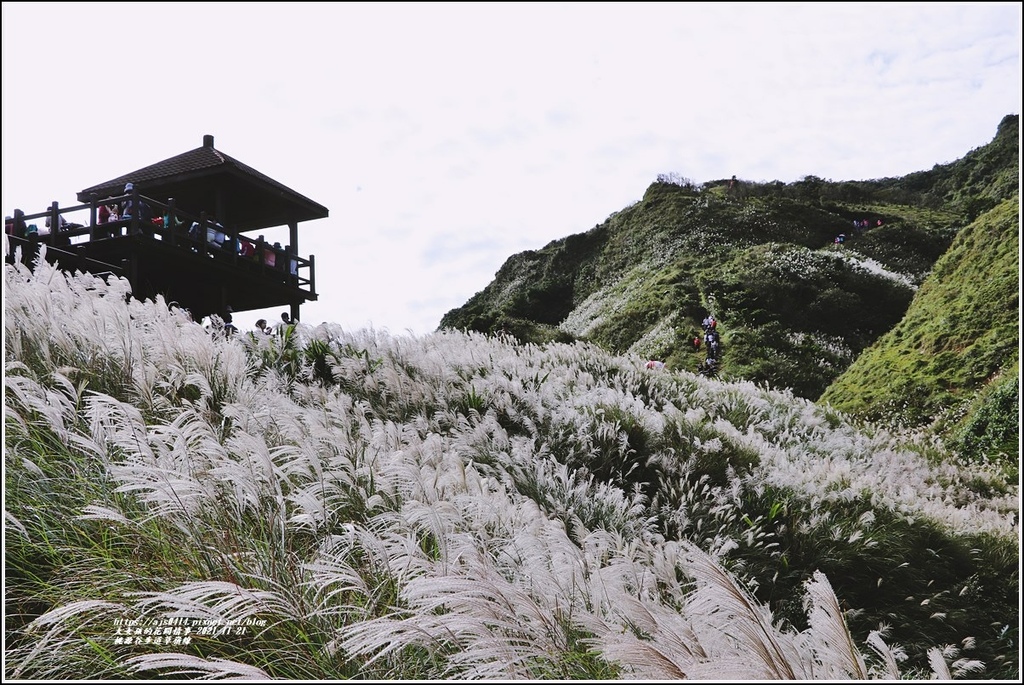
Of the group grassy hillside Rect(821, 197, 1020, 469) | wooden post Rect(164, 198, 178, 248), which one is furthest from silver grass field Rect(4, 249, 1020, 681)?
wooden post Rect(164, 198, 178, 248)

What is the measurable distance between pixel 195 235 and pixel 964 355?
9.93m

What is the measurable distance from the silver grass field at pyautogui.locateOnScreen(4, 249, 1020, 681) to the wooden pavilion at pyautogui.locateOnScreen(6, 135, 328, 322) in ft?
12.7

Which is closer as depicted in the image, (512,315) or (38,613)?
(38,613)

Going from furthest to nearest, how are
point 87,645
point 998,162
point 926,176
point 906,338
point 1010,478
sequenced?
1. point 906,338
2. point 1010,478
3. point 926,176
4. point 998,162
5. point 87,645

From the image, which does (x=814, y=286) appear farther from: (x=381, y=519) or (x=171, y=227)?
(x=381, y=519)

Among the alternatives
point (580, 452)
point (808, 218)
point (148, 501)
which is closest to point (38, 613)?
Result: point (148, 501)

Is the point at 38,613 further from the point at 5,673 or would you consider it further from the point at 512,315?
the point at 512,315

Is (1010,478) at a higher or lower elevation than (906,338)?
lower

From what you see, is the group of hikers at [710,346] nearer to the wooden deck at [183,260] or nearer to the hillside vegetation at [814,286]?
the hillside vegetation at [814,286]

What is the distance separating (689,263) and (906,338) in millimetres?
11199

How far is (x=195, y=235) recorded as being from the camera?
33.9ft

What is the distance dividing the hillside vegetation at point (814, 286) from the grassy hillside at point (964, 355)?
2 centimetres

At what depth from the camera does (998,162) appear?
4.80 metres

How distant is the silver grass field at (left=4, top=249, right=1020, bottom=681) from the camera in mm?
1869
